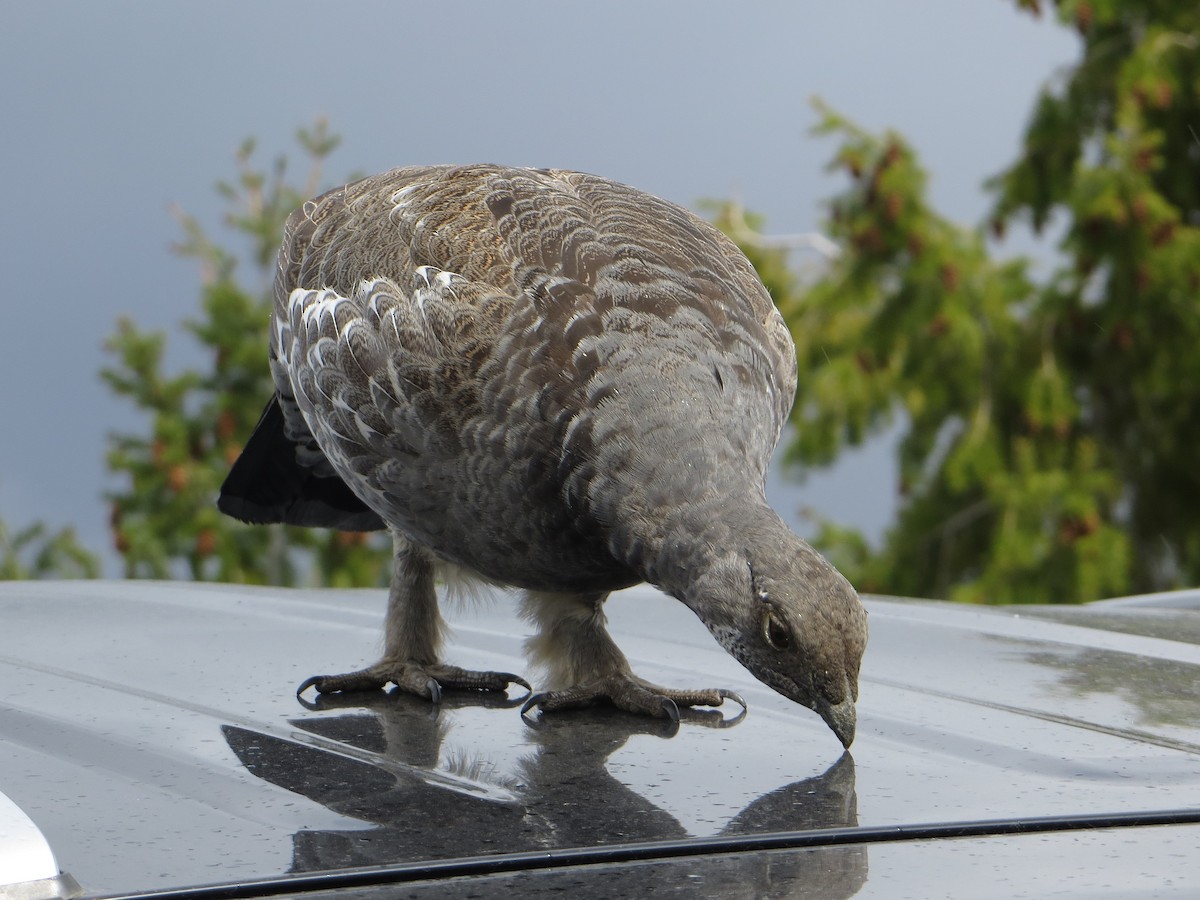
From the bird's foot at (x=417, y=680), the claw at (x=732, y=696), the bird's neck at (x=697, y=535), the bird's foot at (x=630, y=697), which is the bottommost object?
the bird's foot at (x=417, y=680)

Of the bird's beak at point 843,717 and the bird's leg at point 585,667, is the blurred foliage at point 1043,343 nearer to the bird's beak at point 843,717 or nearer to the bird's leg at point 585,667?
the bird's leg at point 585,667

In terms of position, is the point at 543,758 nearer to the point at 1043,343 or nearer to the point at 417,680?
the point at 417,680

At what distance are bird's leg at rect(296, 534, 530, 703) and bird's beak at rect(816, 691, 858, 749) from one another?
93 centimetres

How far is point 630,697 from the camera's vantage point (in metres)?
3.29

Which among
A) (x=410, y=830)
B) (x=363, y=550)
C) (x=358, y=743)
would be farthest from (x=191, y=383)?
(x=410, y=830)

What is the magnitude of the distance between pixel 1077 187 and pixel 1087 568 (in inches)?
117

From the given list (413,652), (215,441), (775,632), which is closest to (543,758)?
(775,632)

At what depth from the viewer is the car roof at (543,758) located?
215 centimetres

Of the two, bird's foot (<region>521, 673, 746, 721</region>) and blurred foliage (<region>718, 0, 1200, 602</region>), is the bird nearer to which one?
bird's foot (<region>521, 673, 746, 721</region>)

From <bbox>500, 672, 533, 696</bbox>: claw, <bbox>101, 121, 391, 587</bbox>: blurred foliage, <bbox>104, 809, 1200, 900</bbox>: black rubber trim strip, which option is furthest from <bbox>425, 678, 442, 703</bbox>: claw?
<bbox>101, 121, 391, 587</bbox>: blurred foliage

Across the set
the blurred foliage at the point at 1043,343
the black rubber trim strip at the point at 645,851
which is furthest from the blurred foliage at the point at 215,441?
the black rubber trim strip at the point at 645,851

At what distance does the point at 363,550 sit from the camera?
32.8 ft

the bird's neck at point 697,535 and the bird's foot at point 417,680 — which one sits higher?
the bird's neck at point 697,535

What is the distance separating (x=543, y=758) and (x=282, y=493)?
2131mm
